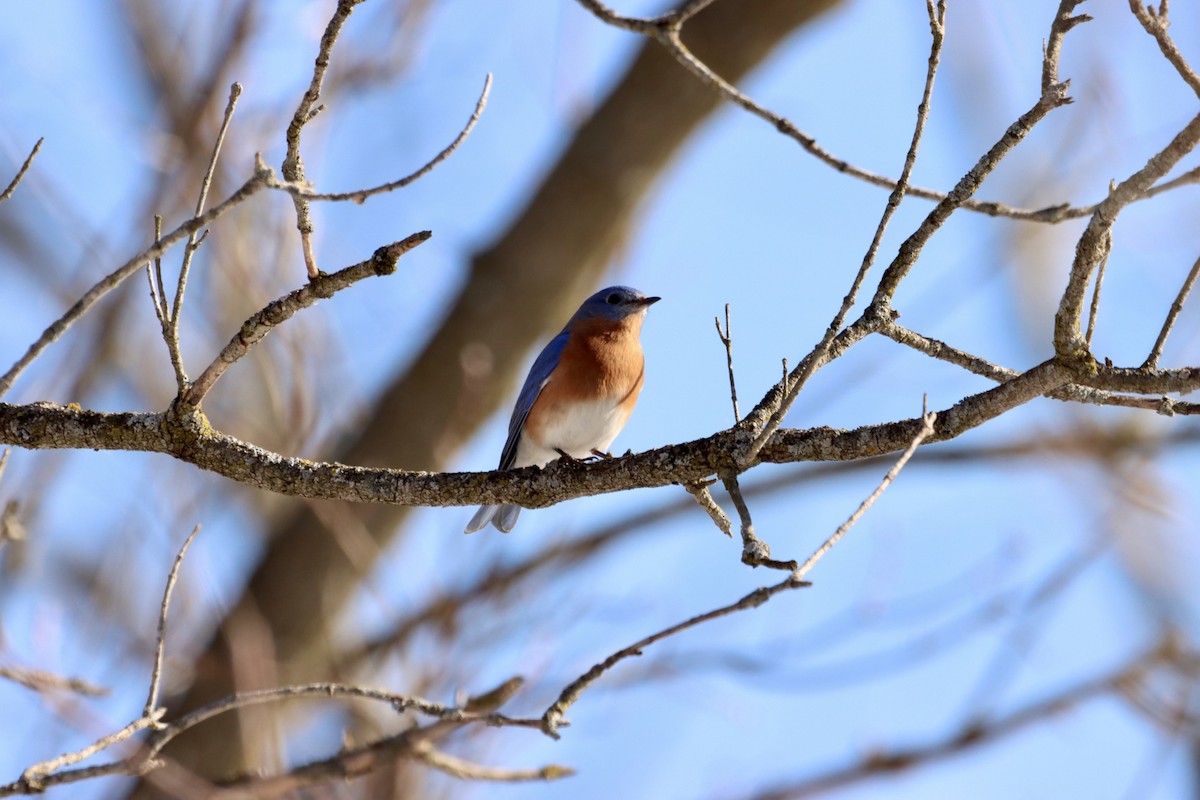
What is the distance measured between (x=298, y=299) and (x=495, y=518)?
10.7 feet

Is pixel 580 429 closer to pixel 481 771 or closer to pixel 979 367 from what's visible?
pixel 481 771

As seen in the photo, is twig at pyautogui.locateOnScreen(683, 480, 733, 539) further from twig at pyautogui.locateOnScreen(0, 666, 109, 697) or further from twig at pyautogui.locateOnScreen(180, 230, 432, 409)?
twig at pyautogui.locateOnScreen(0, 666, 109, 697)

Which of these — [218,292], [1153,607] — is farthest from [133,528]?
[1153,607]

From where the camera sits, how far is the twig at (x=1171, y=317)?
2619mm

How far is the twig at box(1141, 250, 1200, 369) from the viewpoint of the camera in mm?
2619

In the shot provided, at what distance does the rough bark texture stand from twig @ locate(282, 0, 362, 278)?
5.10 meters

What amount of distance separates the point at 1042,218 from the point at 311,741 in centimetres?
809

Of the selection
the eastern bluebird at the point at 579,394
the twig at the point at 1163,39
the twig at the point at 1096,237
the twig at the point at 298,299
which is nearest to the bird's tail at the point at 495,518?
the eastern bluebird at the point at 579,394

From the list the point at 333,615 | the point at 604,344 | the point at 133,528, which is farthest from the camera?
the point at 333,615

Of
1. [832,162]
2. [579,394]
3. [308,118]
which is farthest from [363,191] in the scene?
[579,394]

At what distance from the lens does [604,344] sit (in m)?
5.88

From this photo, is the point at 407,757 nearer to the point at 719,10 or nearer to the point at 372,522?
the point at 372,522

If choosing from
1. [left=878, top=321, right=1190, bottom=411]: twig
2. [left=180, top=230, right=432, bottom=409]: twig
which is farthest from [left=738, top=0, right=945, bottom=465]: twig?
[left=180, top=230, right=432, bottom=409]: twig

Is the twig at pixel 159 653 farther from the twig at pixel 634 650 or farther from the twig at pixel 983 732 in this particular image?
the twig at pixel 983 732
